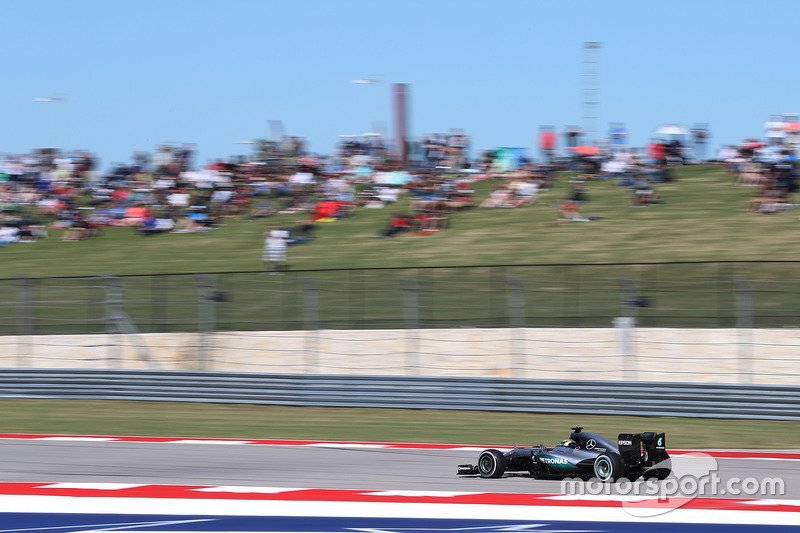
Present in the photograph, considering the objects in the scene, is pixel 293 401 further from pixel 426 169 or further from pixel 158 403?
pixel 426 169

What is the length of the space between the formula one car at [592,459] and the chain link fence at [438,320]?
6949mm

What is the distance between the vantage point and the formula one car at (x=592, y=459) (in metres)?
5.94

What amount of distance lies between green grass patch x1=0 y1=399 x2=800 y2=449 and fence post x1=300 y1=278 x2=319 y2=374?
54.2 inches

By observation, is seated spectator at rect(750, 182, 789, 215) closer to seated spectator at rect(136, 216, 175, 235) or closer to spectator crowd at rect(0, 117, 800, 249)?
spectator crowd at rect(0, 117, 800, 249)

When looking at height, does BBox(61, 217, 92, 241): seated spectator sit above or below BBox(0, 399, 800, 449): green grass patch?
above

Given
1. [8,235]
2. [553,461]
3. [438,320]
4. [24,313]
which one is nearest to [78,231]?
[8,235]

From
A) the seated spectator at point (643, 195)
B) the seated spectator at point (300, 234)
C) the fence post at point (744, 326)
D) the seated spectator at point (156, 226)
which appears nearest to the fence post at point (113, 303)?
the seated spectator at point (300, 234)

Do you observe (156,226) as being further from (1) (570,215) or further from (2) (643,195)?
(2) (643,195)

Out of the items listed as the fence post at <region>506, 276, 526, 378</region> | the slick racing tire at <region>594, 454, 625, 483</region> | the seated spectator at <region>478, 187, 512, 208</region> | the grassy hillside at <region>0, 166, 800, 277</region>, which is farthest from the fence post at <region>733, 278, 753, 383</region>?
the seated spectator at <region>478, 187, 512, 208</region>

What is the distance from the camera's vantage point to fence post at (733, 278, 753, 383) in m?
13.1

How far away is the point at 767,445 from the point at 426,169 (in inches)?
555

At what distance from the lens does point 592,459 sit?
20.3ft

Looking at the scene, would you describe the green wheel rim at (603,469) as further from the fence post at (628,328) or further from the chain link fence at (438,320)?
the chain link fence at (438,320)

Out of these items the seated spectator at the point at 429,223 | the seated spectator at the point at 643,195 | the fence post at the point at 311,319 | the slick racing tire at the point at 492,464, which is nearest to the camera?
the slick racing tire at the point at 492,464
